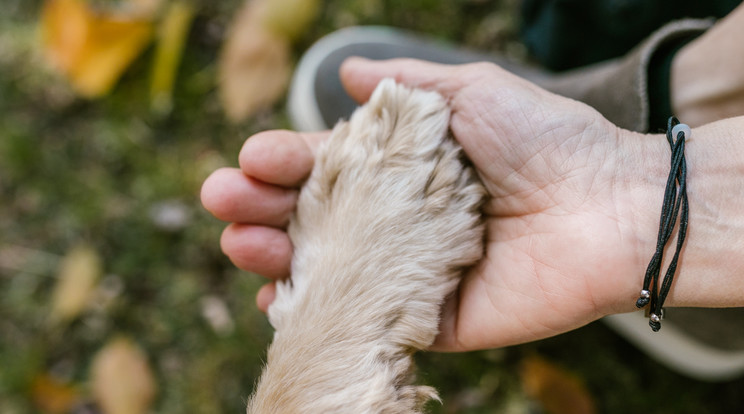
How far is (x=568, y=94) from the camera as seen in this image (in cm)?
151

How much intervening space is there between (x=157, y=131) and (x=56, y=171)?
1.47 feet

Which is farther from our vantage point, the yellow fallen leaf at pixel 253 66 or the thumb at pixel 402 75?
the yellow fallen leaf at pixel 253 66

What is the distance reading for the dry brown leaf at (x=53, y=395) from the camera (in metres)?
2.10

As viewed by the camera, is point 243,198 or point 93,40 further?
point 93,40

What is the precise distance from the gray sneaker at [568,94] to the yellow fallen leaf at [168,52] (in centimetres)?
50

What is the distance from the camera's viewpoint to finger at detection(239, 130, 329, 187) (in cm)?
125

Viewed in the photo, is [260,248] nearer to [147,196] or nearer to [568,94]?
[568,94]

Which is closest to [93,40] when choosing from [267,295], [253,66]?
[253,66]

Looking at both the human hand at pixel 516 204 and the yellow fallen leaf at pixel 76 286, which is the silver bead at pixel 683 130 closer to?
the human hand at pixel 516 204

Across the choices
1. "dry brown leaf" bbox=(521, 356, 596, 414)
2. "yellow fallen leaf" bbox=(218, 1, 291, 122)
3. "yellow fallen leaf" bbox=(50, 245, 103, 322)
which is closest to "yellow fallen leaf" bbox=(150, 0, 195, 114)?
"yellow fallen leaf" bbox=(218, 1, 291, 122)

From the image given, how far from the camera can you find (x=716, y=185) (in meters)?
1.12

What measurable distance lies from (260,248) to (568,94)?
0.91 metres

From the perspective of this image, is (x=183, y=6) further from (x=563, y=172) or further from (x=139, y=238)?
(x=563, y=172)

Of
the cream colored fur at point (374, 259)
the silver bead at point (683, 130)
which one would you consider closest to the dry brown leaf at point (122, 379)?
the cream colored fur at point (374, 259)
